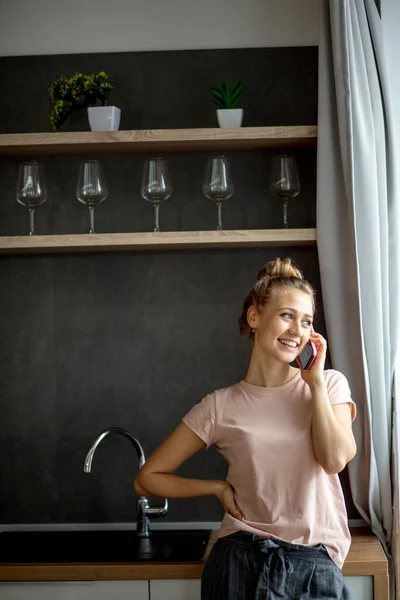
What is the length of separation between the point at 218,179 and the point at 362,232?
522mm

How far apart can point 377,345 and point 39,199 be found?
50.1 inches

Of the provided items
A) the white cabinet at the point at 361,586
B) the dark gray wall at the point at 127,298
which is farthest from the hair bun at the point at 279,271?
the white cabinet at the point at 361,586

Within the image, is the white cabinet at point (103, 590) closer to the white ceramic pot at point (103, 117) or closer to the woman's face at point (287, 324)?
the woman's face at point (287, 324)

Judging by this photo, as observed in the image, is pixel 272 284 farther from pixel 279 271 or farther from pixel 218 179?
pixel 218 179

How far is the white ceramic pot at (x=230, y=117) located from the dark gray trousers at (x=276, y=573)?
1.41 metres

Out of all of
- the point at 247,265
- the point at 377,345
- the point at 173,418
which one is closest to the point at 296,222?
the point at 247,265

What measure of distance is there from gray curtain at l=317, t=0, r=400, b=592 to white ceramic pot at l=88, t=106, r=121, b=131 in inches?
28.3

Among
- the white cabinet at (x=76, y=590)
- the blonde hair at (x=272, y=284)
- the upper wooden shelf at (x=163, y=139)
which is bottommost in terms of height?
the white cabinet at (x=76, y=590)

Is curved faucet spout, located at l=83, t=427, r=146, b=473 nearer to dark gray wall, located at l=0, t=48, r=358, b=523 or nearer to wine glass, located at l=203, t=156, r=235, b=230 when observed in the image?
dark gray wall, located at l=0, t=48, r=358, b=523

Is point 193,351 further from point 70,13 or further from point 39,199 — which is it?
point 70,13

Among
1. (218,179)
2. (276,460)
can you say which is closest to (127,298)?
(218,179)

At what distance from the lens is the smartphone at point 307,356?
2145 mm

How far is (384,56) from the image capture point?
2721mm

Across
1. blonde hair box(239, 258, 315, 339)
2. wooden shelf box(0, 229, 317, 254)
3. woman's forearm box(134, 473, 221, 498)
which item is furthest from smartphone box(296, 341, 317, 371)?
wooden shelf box(0, 229, 317, 254)
